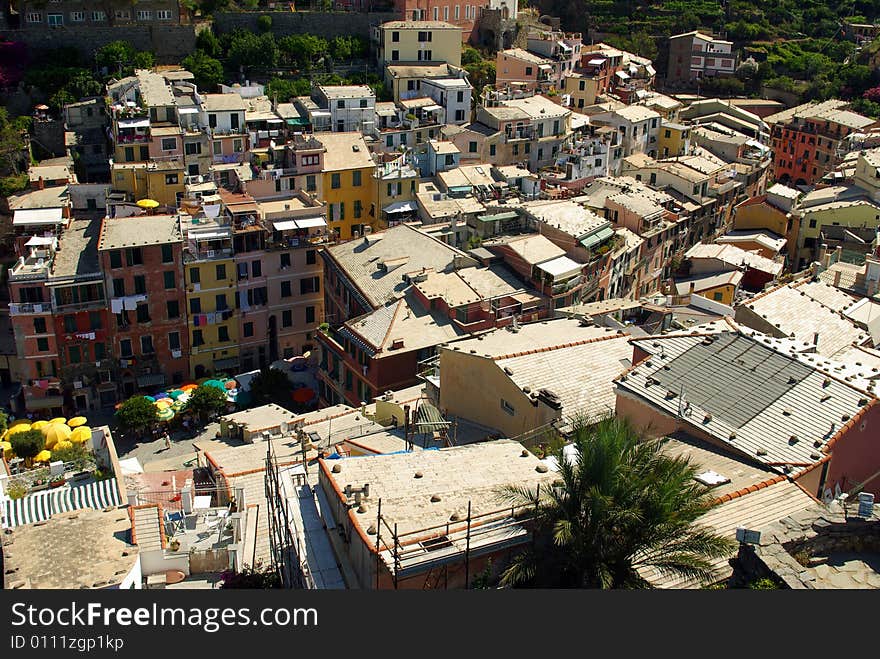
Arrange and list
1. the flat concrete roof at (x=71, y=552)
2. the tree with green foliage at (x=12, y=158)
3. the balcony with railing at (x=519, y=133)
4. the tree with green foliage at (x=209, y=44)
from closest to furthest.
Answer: the flat concrete roof at (x=71, y=552), the tree with green foliage at (x=12, y=158), the balcony with railing at (x=519, y=133), the tree with green foliage at (x=209, y=44)

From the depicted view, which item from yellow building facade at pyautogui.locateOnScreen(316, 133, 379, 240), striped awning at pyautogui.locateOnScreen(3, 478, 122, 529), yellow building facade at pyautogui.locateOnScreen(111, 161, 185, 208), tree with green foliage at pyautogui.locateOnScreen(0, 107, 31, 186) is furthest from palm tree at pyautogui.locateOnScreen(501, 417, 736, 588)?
tree with green foliage at pyautogui.locateOnScreen(0, 107, 31, 186)

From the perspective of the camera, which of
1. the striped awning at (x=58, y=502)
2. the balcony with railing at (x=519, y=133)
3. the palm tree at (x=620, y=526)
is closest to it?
the palm tree at (x=620, y=526)

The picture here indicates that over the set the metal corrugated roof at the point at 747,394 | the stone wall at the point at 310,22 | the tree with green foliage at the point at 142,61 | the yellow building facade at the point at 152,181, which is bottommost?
the yellow building facade at the point at 152,181

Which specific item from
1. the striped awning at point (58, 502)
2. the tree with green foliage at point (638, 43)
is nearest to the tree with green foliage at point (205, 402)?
the striped awning at point (58, 502)

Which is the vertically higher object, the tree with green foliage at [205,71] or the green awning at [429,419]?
the tree with green foliage at [205,71]

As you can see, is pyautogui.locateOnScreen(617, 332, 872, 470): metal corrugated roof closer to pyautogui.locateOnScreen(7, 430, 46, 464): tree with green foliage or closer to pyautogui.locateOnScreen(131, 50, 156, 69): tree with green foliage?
pyautogui.locateOnScreen(7, 430, 46, 464): tree with green foliage

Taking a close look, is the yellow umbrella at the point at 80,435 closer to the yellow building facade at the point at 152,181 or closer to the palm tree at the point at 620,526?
the yellow building facade at the point at 152,181

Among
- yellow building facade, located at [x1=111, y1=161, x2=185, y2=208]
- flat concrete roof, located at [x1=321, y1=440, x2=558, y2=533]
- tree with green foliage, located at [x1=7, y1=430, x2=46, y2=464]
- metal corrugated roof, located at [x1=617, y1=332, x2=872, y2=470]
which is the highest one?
metal corrugated roof, located at [x1=617, y1=332, x2=872, y2=470]

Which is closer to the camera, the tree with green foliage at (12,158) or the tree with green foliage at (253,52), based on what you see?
the tree with green foliage at (12,158)
